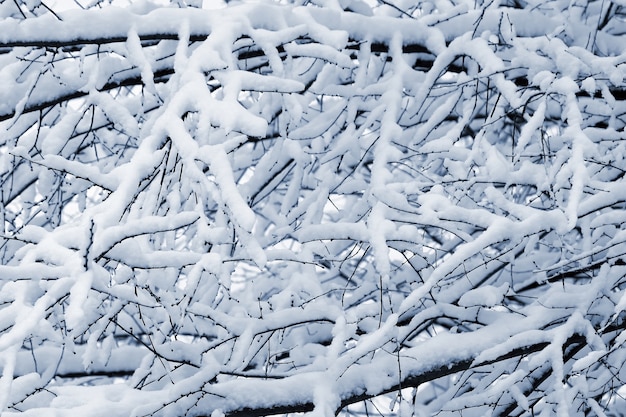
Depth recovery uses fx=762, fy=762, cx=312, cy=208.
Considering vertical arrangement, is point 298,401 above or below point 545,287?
below

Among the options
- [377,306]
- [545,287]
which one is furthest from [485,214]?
[545,287]

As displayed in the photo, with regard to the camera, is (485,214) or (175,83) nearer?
(175,83)

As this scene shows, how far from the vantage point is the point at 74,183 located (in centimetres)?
373

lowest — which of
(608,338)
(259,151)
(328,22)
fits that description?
(608,338)

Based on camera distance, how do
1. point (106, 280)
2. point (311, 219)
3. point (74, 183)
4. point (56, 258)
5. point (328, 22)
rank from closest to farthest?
1. point (56, 258)
2. point (106, 280)
3. point (328, 22)
4. point (311, 219)
5. point (74, 183)

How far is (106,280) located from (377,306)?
141 centimetres

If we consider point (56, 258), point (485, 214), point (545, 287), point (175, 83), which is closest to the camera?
point (56, 258)

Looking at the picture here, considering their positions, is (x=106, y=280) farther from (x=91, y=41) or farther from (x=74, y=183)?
(x=74, y=183)

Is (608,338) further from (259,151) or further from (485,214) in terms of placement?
(259,151)

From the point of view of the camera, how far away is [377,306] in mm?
3012

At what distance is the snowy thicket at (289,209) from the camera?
193 centimetres

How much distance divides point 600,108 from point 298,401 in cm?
196

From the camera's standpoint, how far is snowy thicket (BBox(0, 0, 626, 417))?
1.93 m

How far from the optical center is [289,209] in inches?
140
